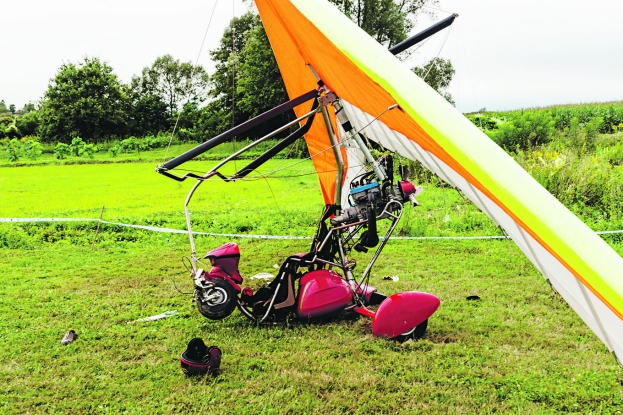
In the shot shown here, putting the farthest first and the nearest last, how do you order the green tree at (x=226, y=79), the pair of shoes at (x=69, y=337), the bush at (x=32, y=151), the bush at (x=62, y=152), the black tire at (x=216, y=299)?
the green tree at (x=226, y=79) < the bush at (x=62, y=152) < the bush at (x=32, y=151) < the pair of shoes at (x=69, y=337) < the black tire at (x=216, y=299)

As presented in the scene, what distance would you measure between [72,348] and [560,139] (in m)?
13.0

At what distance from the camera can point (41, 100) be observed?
37531 mm

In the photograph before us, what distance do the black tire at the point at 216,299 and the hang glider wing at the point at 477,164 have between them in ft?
6.39

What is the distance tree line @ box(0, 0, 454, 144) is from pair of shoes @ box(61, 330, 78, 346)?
22131 millimetres

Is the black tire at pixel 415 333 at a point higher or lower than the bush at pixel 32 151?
lower

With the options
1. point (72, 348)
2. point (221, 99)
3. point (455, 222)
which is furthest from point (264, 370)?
point (221, 99)

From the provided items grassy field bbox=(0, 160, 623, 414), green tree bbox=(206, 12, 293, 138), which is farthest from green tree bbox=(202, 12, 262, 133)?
grassy field bbox=(0, 160, 623, 414)

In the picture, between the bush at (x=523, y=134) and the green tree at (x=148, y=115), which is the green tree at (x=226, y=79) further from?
the bush at (x=523, y=134)

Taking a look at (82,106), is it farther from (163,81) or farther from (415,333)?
(415,333)

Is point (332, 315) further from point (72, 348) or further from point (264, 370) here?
point (72, 348)

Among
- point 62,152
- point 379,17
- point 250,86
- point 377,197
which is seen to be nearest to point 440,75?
point 379,17

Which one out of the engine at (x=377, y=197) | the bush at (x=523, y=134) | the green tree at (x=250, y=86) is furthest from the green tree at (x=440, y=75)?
the engine at (x=377, y=197)

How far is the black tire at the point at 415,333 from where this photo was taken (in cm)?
442

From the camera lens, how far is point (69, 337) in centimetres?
460
